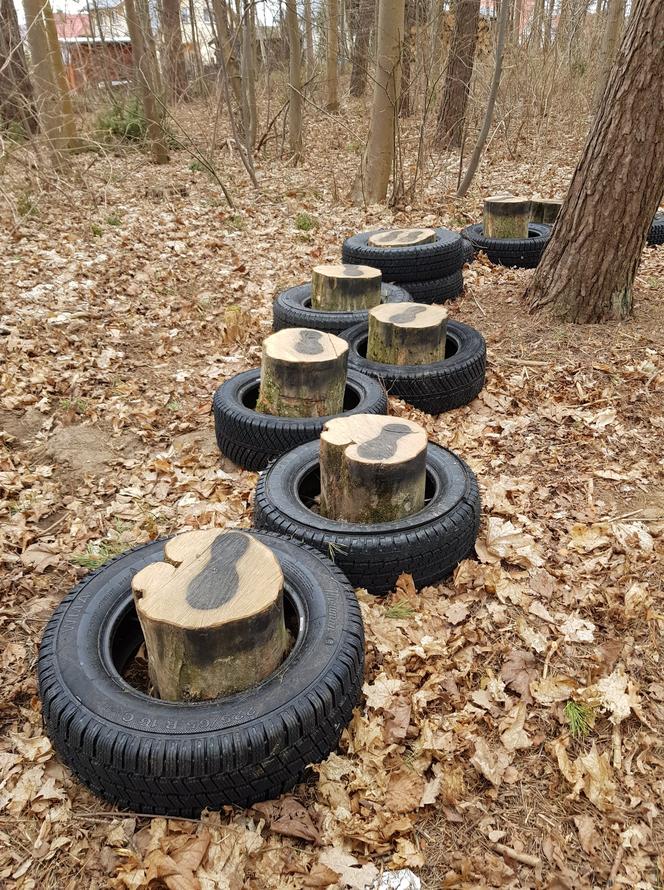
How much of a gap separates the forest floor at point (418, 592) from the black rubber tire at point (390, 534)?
0.15m

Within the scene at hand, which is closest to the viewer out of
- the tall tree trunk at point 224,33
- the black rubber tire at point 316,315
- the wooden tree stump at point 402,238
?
the black rubber tire at point 316,315

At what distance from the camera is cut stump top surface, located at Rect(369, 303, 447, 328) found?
517 centimetres

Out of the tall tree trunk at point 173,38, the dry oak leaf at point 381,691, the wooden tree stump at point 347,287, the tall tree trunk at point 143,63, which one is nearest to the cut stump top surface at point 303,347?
the wooden tree stump at point 347,287

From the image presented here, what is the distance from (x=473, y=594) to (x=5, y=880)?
2.41m

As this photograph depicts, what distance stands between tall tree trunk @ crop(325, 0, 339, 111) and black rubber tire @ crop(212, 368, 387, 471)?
14.8 meters

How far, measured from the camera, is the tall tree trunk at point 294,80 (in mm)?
11719

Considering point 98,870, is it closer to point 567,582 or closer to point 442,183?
point 567,582

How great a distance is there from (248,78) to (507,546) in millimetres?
12000

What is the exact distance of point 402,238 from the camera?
7.10 m

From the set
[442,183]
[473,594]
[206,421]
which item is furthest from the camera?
[442,183]

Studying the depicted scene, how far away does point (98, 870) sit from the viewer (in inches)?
88.4

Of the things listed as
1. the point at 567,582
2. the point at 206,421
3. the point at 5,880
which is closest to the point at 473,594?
the point at 567,582

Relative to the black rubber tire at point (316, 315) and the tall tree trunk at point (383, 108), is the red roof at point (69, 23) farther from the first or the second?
the black rubber tire at point (316, 315)

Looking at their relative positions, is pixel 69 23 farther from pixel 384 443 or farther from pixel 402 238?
pixel 384 443
